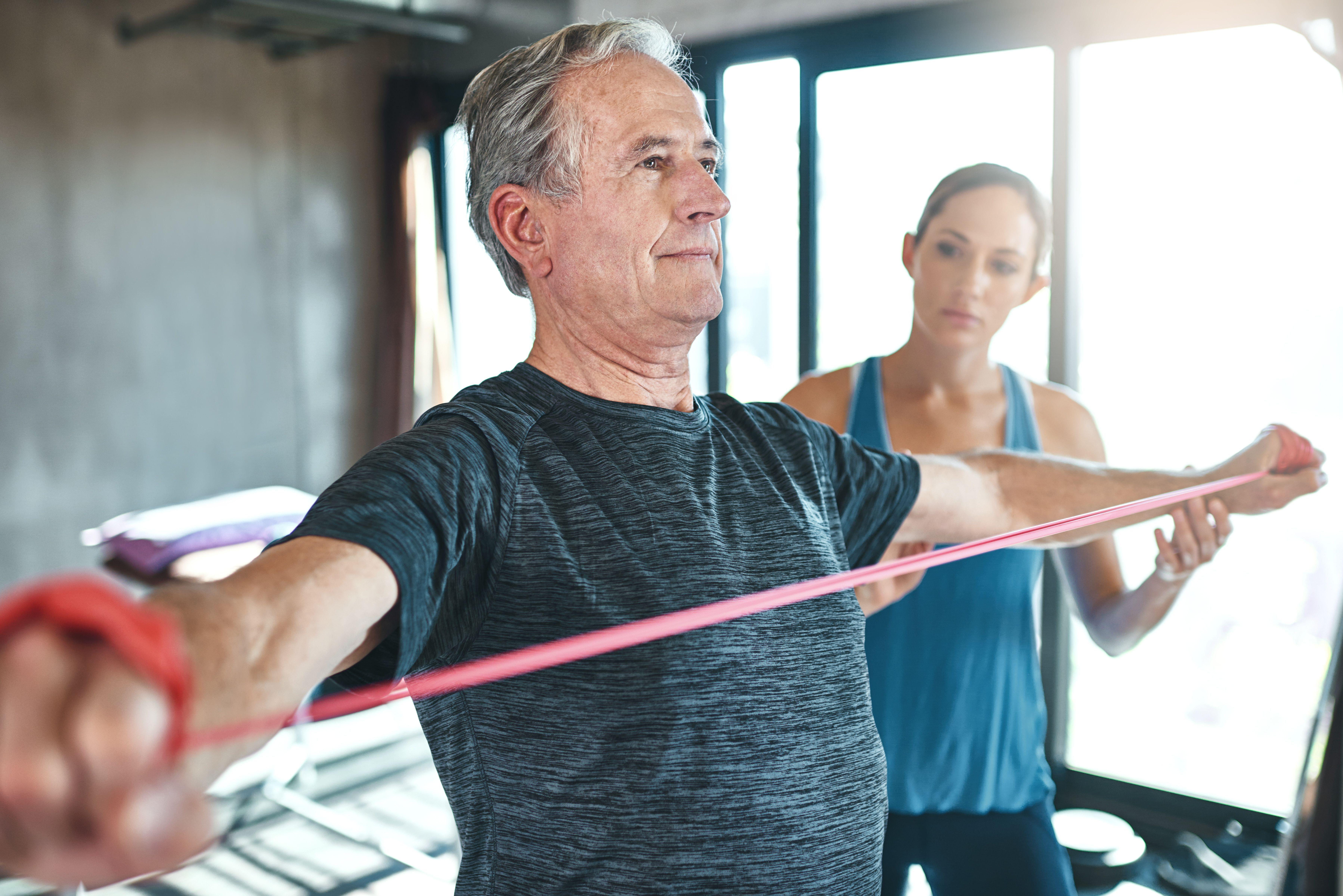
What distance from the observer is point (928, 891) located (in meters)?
2.47

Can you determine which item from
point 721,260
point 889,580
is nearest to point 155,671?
point 721,260

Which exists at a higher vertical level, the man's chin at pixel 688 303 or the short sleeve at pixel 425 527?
the man's chin at pixel 688 303

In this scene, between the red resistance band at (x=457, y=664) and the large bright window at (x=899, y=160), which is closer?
the red resistance band at (x=457, y=664)

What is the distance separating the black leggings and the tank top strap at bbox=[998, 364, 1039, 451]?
2.00ft

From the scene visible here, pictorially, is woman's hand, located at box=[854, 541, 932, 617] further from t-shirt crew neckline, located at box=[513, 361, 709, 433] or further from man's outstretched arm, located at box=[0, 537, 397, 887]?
man's outstretched arm, located at box=[0, 537, 397, 887]

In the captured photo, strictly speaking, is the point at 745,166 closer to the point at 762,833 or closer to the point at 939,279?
the point at 939,279

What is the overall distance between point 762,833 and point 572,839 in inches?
7.1

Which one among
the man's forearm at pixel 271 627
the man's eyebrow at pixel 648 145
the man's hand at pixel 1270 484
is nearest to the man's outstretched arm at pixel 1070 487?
the man's hand at pixel 1270 484

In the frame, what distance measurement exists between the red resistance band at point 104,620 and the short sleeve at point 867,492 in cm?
88

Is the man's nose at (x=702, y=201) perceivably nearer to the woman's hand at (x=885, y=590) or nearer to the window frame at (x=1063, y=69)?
the woman's hand at (x=885, y=590)

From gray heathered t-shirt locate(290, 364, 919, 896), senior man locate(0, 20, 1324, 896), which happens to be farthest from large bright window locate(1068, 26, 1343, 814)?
gray heathered t-shirt locate(290, 364, 919, 896)

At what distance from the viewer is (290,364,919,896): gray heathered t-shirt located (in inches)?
35.4

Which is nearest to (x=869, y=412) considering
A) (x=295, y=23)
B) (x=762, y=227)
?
(x=762, y=227)

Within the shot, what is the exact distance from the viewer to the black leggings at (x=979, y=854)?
1.46m
